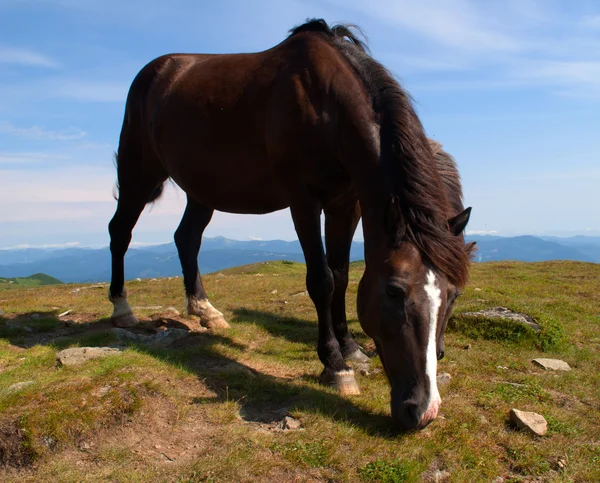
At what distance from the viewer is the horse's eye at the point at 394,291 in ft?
12.0

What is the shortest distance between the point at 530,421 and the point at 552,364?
2306mm

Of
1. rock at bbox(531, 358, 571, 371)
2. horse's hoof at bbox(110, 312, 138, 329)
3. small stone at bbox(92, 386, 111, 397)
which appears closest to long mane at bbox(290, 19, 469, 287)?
small stone at bbox(92, 386, 111, 397)

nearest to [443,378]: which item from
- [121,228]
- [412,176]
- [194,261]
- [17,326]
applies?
[412,176]

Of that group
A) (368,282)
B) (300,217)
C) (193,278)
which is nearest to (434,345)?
(368,282)

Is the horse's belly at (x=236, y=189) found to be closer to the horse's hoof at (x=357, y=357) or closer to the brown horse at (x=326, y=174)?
the brown horse at (x=326, y=174)

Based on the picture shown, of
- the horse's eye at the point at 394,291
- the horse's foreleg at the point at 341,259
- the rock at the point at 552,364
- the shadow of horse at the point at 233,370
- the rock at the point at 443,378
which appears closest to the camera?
the horse's eye at the point at 394,291

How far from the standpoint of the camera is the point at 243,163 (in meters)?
5.57

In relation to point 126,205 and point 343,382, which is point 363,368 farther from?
point 126,205

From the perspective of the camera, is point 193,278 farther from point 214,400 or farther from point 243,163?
point 214,400

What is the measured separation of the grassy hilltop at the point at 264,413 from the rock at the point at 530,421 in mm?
74

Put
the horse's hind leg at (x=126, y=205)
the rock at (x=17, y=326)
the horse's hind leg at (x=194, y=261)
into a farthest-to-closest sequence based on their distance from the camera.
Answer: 1. the horse's hind leg at (x=126, y=205)
2. the horse's hind leg at (x=194, y=261)
3. the rock at (x=17, y=326)

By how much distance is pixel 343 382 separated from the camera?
15.3 ft

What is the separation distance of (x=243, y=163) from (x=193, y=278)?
2594 millimetres

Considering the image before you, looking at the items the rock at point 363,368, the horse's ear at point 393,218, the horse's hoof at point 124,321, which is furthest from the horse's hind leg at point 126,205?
the horse's ear at point 393,218
